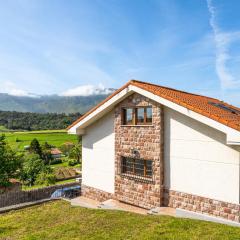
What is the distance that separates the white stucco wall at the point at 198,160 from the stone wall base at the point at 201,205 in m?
0.22

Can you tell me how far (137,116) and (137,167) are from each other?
294 centimetres

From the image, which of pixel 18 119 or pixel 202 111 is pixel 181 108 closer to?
pixel 202 111

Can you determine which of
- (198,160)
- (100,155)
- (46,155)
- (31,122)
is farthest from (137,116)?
(31,122)

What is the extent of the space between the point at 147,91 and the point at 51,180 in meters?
27.6

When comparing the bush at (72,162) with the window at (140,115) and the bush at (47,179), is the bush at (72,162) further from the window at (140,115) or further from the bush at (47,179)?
the window at (140,115)

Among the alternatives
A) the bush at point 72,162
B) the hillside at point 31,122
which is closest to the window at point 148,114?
the bush at point 72,162

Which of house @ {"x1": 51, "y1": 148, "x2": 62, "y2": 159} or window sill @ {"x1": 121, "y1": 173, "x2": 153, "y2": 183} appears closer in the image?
window sill @ {"x1": 121, "y1": 173, "x2": 153, "y2": 183}

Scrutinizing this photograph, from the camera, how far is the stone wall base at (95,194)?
15.9 m

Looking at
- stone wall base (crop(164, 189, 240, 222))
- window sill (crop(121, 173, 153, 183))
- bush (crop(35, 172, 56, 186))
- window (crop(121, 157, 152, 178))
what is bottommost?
bush (crop(35, 172, 56, 186))

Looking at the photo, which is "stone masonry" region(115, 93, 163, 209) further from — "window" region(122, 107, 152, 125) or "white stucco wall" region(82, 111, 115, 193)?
"white stucco wall" region(82, 111, 115, 193)

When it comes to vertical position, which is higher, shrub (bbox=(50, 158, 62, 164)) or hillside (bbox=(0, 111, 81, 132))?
hillside (bbox=(0, 111, 81, 132))

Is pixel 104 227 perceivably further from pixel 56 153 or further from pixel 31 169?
pixel 56 153

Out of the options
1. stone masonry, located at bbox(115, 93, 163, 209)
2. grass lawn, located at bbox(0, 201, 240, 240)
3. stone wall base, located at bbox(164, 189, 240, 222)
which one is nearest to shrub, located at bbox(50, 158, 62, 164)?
grass lawn, located at bbox(0, 201, 240, 240)

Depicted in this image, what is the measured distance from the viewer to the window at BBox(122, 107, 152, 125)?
1377cm
